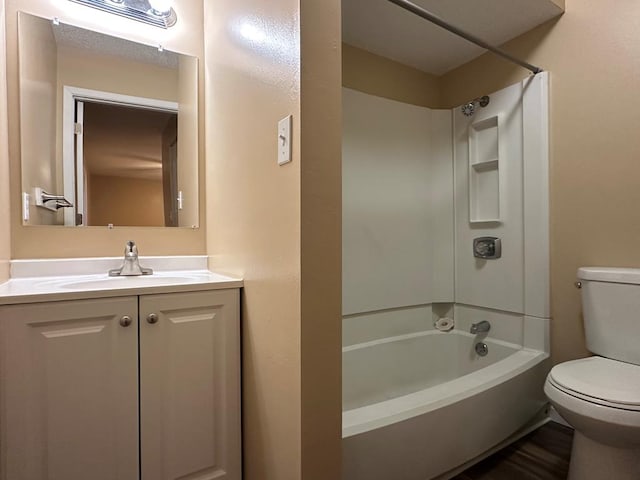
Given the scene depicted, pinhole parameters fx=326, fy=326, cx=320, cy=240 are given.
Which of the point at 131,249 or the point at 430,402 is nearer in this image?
the point at 430,402

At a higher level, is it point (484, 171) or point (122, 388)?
point (484, 171)

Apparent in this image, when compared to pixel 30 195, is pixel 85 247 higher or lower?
lower

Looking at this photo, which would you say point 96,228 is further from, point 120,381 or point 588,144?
point 588,144

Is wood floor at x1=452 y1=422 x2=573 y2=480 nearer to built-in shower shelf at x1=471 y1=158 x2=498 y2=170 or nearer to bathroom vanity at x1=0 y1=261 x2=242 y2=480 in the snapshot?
bathroom vanity at x1=0 y1=261 x2=242 y2=480

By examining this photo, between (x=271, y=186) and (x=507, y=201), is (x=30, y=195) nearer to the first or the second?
(x=271, y=186)

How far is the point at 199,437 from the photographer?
44.5 inches

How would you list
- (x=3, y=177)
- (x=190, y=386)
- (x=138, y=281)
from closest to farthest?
(x=190, y=386)
(x=3, y=177)
(x=138, y=281)

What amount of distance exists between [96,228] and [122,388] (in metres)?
0.82

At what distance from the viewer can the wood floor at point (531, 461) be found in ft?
4.42

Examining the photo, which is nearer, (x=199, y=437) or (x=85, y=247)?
(x=199, y=437)

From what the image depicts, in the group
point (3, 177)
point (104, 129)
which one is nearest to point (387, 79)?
point (104, 129)

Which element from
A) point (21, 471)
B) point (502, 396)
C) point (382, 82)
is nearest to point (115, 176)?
point (21, 471)

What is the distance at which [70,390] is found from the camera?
3.15ft

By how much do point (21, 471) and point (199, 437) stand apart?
470 mm
